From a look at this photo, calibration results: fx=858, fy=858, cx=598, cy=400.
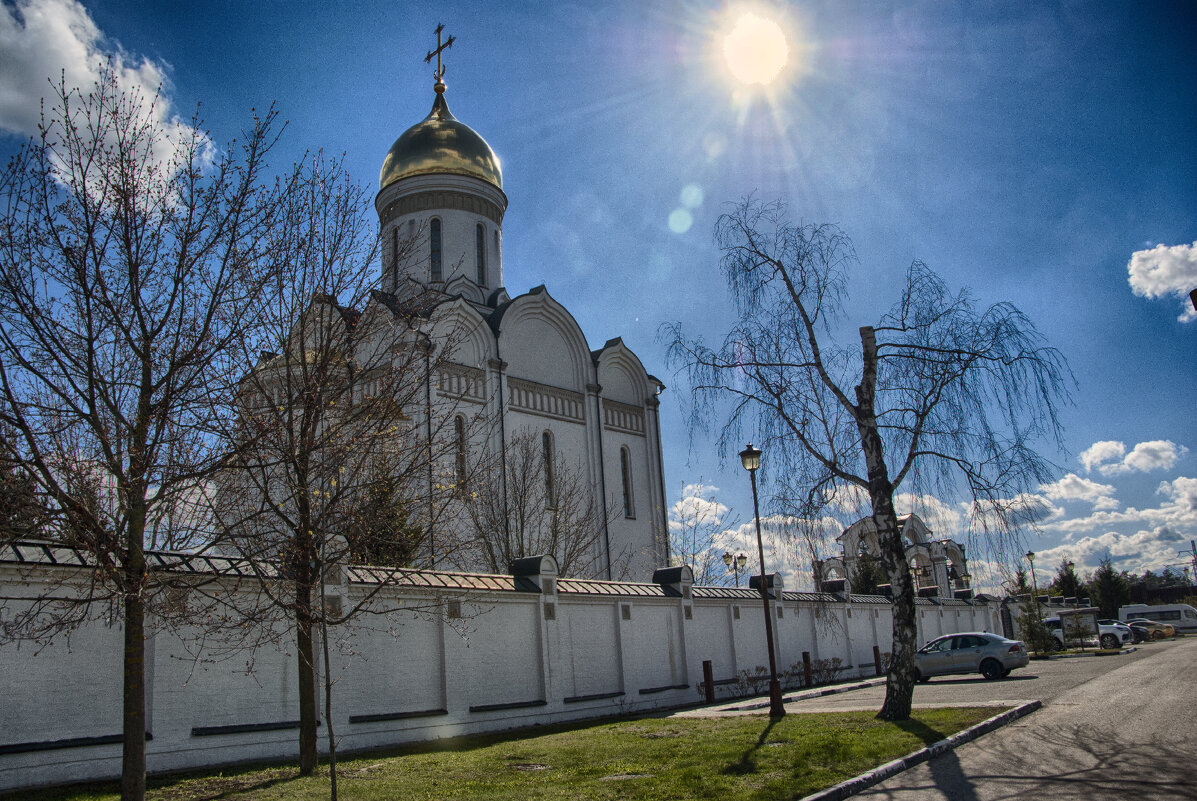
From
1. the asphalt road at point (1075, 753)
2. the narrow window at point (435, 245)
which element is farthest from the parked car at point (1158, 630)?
the narrow window at point (435, 245)

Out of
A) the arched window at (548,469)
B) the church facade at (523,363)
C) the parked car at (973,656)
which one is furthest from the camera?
the church facade at (523,363)

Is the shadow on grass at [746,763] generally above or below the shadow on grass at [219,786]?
below

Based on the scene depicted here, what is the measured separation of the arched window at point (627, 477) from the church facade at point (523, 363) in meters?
0.04

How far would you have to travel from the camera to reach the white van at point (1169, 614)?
2391 inches

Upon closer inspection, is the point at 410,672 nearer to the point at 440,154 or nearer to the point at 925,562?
the point at 440,154

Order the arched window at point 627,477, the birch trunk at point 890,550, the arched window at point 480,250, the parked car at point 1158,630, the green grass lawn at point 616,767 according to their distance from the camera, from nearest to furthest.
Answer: the green grass lawn at point 616,767 → the birch trunk at point 890,550 → the arched window at point 627,477 → the arched window at point 480,250 → the parked car at point 1158,630

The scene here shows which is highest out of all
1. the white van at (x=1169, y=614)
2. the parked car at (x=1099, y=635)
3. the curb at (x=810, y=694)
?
the curb at (x=810, y=694)

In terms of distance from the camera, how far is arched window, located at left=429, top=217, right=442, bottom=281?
2986 cm

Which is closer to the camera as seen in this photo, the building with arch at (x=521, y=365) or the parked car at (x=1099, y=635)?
the building with arch at (x=521, y=365)

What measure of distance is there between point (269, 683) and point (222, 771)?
1424 millimetres

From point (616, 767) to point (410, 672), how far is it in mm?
4607

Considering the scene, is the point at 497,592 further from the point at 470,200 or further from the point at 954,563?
the point at 954,563

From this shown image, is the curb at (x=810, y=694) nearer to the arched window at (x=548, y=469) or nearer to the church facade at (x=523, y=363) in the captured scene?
the church facade at (x=523, y=363)

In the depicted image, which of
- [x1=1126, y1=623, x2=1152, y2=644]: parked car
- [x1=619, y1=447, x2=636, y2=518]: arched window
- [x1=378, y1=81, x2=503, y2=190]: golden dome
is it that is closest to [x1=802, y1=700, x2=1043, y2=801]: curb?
[x1=619, y1=447, x2=636, y2=518]: arched window
